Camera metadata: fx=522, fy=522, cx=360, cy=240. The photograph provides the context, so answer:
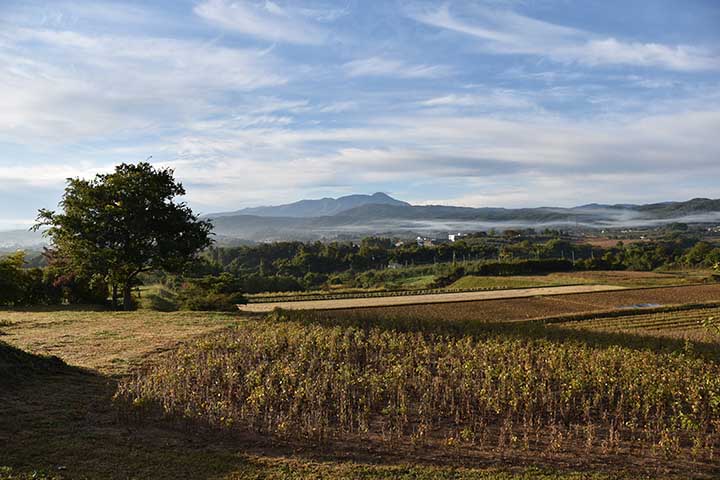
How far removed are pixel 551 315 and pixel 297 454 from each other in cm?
2831

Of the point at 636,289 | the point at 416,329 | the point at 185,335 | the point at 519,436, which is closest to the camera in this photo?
the point at 519,436

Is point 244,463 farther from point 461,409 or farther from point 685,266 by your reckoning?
point 685,266

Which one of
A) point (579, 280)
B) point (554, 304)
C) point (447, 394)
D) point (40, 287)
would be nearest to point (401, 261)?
point (579, 280)

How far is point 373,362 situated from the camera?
14.7 m

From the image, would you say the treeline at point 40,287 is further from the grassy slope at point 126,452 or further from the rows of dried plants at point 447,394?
the grassy slope at point 126,452

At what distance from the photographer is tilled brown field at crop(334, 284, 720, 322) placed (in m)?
33.8

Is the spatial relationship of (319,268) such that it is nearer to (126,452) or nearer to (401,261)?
(401,261)

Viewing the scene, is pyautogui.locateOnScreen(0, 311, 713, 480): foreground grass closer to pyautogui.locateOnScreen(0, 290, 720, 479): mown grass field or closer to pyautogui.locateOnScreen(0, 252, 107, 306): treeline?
pyautogui.locateOnScreen(0, 290, 720, 479): mown grass field

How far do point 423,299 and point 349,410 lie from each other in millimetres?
33578

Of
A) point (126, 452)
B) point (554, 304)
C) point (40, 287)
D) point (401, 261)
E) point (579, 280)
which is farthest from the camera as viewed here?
point (401, 261)

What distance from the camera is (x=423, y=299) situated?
4309cm

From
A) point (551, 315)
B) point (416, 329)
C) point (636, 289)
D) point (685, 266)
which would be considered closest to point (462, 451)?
point (416, 329)

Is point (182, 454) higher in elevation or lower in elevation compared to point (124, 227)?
lower

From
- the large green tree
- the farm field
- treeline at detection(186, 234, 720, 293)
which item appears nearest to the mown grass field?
the large green tree
